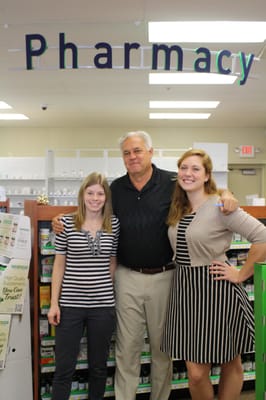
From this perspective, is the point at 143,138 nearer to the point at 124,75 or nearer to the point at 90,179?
the point at 90,179

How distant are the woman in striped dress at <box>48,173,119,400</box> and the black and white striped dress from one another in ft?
1.45

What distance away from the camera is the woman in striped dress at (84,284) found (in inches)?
86.6

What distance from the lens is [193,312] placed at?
2.06m

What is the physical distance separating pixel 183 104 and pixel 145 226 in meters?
6.05

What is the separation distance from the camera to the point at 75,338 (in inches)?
87.4

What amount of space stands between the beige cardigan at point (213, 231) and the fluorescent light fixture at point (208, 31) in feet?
8.65

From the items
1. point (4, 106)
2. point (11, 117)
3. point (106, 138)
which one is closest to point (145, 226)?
point (4, 106)

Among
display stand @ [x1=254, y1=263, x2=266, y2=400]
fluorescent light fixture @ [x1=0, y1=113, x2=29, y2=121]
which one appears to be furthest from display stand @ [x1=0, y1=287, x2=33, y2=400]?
fluorescent light fixture @ [x1=0, y1=113, x2=29, y2=121]

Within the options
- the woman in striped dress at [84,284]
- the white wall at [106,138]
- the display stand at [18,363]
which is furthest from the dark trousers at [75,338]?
the white wall at [106,138]

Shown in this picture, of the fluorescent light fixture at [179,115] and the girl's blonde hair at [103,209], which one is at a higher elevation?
the fluorescent light fixture at [179,115]

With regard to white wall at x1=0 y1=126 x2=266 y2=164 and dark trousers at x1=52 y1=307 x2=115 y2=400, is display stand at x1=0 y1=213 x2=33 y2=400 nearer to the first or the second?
dark trousers at x1=52 y1=307 x2=115 y2=400

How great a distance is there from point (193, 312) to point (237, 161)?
30.3ft

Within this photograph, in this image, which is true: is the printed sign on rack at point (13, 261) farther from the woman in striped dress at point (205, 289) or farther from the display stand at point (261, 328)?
the display stand at point (261, 328)

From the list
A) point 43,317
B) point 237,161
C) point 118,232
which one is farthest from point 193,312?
point 237,161
